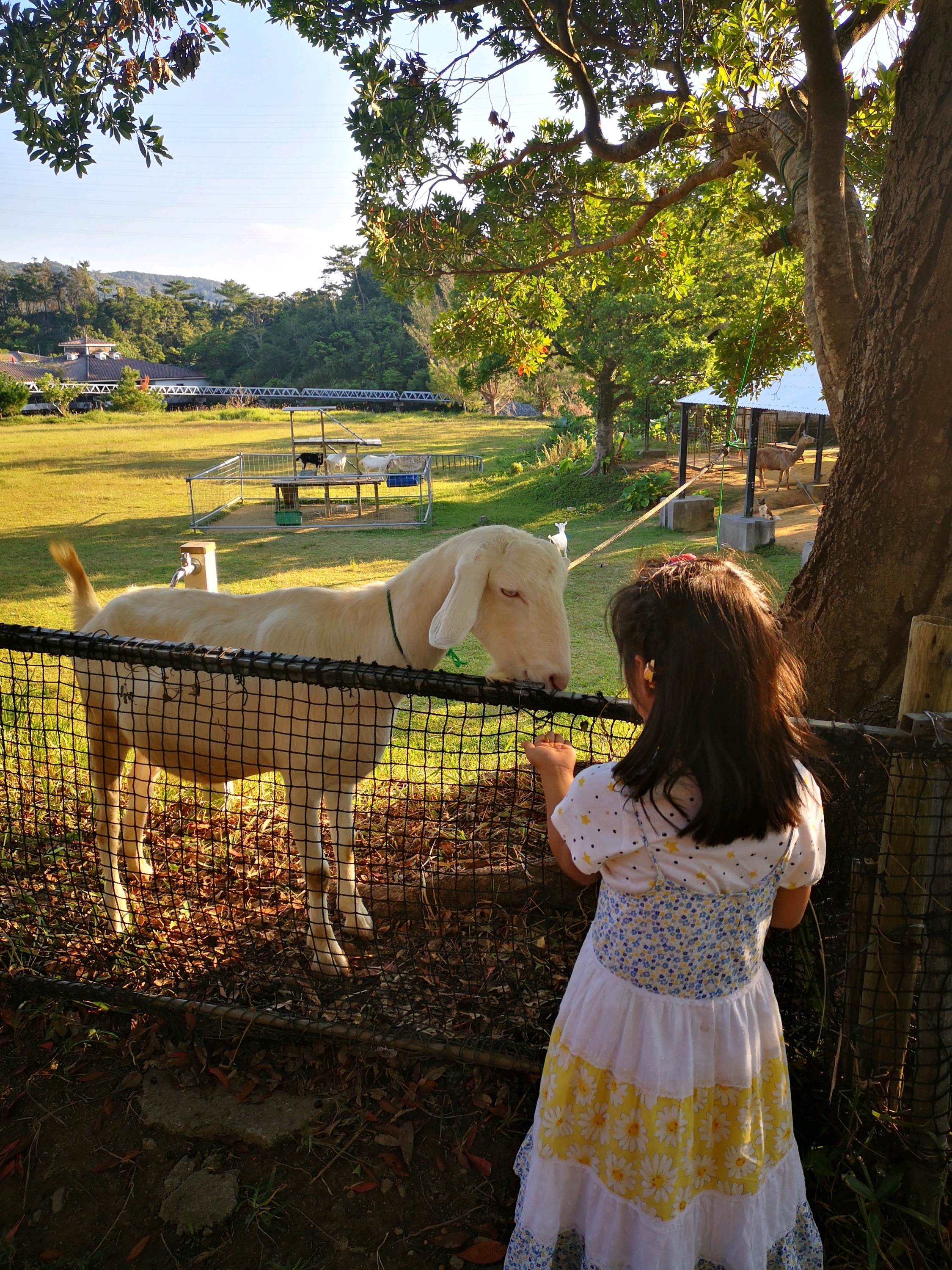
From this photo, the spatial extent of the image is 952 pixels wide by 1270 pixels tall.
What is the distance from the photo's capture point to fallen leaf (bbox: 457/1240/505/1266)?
76.5 inches

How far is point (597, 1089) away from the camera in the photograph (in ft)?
A: 5.16

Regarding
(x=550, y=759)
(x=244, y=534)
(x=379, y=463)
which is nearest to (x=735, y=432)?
(x=379, y=463)

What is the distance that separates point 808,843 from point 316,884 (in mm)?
1989

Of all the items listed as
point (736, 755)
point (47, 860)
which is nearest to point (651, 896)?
point (736, 755)

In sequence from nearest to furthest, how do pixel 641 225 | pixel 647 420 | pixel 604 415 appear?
pixel 641 225 < pixel 604 415 < pixel 647 420

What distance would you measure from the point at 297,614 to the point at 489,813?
59.6 inches

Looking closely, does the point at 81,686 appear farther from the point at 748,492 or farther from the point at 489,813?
the point at 748,492

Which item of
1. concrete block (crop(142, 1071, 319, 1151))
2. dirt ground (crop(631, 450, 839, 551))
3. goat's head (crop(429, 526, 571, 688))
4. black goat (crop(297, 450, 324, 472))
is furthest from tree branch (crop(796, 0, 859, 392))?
black goat (crop(297, 450, 324, 472))

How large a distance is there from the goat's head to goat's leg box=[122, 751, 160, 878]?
5.99 feet

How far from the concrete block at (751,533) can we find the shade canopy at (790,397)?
2.03m

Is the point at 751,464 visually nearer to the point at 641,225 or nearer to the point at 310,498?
the point at 641,225

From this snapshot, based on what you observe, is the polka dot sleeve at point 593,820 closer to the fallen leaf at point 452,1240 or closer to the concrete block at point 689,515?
the fallen leaf at point 452,1240

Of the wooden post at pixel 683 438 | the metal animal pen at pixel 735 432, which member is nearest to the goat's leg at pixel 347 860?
the wooden post at pixel 683 438

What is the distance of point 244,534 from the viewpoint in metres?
15.5
